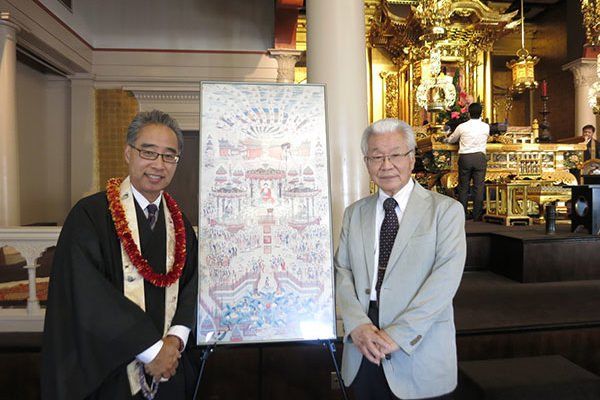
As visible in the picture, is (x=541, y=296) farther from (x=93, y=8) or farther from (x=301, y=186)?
(x=93, y=8)

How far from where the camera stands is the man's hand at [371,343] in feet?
4.26

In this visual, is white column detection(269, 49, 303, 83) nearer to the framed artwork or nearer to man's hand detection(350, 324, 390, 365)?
the framed artwork

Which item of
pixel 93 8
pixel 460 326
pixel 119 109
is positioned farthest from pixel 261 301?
pixel 93 8

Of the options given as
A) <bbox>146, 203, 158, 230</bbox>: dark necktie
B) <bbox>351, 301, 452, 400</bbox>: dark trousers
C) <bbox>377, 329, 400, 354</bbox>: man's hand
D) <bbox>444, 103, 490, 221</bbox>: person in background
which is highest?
<bbox>444, 103, 490, 221</bbox>: person in background

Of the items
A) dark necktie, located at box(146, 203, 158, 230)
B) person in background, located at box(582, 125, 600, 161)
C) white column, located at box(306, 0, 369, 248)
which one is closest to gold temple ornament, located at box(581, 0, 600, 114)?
person in background, located at box(582, 125, 600, 161)

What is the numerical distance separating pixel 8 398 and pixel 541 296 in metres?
3.68

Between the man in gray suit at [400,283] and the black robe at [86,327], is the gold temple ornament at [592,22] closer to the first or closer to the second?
the man in gray suit at [400,283]

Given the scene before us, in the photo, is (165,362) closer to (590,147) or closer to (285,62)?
(285,62)

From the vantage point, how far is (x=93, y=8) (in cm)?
657

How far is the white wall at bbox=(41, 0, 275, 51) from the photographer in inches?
261

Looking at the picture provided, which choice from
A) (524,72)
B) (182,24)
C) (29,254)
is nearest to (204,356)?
(29,254)

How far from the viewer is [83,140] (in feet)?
22.1

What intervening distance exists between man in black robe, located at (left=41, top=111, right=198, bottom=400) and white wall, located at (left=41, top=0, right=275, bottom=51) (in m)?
5.96

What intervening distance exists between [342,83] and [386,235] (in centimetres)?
142
